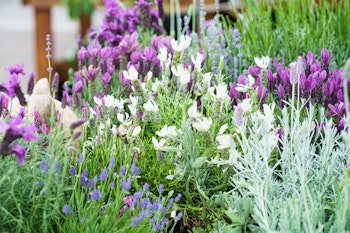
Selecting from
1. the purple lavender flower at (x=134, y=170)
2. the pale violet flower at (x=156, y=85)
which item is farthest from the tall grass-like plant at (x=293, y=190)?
the pale violet flower at (x=156, y=85)

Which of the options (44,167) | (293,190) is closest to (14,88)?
(44,167)

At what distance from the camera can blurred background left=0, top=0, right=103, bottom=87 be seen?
10.2 m

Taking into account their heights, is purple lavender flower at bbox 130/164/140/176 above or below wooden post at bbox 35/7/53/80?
above

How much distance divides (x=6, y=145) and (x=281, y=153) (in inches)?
39.2

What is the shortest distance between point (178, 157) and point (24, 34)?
9.87m

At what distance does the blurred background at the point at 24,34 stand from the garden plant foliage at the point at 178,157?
6.86 meters

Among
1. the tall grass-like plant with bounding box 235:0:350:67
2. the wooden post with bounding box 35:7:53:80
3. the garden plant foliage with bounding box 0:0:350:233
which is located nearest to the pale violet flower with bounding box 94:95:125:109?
the garden plant foliage with bounding box 0:0:350:233

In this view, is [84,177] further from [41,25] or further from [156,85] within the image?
[41,25]

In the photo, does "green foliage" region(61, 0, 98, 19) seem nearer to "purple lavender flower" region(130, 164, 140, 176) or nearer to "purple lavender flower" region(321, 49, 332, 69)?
"purple lavender flower" region(321, 49, 332, 69)

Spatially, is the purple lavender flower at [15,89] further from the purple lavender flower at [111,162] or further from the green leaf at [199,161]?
the green leaf at [199,161]

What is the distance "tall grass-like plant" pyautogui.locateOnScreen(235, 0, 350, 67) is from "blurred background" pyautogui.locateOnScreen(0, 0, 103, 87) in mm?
6118

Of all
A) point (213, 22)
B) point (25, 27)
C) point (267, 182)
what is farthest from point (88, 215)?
point (25, 27)

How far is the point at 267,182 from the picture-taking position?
212cm

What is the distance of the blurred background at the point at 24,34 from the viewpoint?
1020 centimetres
